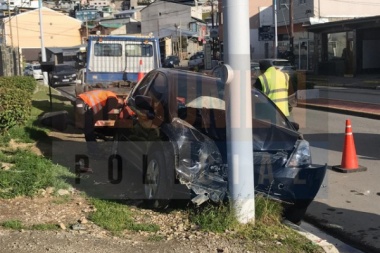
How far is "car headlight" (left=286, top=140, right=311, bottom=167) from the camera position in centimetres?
593

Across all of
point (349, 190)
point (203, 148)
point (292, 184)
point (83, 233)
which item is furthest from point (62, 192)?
point (349, 190)

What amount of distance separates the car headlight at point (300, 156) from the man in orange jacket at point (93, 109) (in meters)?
4.45

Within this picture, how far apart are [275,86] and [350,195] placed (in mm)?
2158

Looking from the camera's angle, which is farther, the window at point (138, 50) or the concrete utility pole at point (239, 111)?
the window at point (138, 50)

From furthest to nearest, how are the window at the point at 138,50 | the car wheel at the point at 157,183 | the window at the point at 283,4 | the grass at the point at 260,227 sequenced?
the window at the point at 283,4, the window at the point at 138,50, the car wheel at the point at 157,183, the grass at the point at 260,227

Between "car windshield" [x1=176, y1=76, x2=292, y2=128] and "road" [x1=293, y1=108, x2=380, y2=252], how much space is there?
122 cm

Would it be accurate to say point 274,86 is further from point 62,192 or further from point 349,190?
point 62,192

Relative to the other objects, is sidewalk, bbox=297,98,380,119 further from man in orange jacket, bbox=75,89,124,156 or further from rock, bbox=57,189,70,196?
rock, bbox=57,189,70,196

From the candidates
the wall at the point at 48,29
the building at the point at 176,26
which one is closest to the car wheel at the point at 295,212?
the building at the point at 176,26

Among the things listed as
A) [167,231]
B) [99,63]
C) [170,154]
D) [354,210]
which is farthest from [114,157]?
[99,63]

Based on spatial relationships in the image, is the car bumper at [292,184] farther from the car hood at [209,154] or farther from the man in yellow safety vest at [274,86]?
the man in yellow safety vest at [274,86]

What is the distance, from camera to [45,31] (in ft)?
269

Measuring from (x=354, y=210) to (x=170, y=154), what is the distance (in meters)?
2.45

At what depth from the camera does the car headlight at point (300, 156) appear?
19.5 feet
